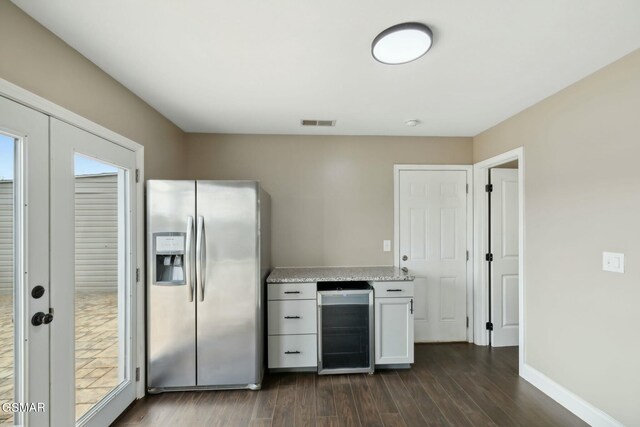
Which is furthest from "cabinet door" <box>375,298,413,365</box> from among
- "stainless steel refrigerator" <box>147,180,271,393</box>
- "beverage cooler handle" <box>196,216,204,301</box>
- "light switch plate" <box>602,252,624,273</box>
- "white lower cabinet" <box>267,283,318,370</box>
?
"beverage cooler handle" <box>196,216,204,301</box>

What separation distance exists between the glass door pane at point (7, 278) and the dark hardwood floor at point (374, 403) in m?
0.95

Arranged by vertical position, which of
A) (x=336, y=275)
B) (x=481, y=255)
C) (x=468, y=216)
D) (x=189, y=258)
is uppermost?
(x=468, y=216)

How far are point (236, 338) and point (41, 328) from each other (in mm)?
1228

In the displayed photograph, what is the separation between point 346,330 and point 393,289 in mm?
599

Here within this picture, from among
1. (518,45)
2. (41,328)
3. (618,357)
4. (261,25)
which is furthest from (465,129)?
(41,328)

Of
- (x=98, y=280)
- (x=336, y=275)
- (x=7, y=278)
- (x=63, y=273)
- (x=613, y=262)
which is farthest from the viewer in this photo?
(x=336, y=275)

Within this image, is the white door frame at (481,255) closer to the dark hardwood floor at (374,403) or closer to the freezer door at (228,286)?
the dark hardwood floor at (374,403)

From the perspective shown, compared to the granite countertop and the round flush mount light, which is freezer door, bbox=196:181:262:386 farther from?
the round flush mount light

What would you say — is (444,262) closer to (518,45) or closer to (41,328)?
(518,45)

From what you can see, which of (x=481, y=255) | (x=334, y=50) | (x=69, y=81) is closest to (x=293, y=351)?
(x=481, y=255)

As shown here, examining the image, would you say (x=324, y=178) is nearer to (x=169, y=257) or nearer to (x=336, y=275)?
(x=336, y=275)

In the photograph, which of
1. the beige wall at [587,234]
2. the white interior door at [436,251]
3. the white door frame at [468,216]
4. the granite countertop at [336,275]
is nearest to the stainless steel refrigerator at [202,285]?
the granite countertop at [336,275]

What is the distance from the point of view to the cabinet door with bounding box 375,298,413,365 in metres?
2.56

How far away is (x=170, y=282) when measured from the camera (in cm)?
220
